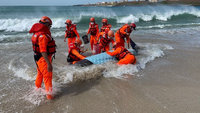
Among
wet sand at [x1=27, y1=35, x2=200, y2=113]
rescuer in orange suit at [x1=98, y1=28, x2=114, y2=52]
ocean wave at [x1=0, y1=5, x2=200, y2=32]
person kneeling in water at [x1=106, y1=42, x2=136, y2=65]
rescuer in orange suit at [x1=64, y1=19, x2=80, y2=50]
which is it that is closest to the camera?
wet sand at [x1=27, y1=35, x2=200, y2=113]

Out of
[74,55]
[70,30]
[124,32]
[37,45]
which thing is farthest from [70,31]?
[37,45]

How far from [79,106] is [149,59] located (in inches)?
139

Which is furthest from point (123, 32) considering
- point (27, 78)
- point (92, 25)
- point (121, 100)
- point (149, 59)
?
point (27, 78)

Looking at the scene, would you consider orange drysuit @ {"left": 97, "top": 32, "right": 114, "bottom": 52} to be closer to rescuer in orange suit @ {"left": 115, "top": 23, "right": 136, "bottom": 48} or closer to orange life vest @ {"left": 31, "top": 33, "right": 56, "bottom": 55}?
rescuer in orange suit @ {"left": 115, "top": 23, "right": 136, "bottom": 48}

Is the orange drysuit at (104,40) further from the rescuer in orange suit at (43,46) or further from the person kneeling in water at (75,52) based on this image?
the rescuer in orange suit at (43,46)

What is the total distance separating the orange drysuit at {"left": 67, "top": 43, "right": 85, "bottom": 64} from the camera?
4801 mm

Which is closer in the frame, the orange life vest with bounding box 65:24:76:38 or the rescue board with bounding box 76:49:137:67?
the rescue board with bounding box 76:49:137:67

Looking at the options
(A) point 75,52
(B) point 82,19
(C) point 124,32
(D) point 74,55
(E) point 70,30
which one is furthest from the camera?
(B) point 82,19

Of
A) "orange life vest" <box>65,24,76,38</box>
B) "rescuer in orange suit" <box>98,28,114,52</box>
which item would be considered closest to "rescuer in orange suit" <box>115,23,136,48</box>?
"rescuer in orange suit" <box>98,28,114,52</box>

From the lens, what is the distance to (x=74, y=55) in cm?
494

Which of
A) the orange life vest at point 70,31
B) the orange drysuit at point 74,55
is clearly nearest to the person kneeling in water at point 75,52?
the orange drysuit at point 74,55

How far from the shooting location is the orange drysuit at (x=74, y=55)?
15.8 feet

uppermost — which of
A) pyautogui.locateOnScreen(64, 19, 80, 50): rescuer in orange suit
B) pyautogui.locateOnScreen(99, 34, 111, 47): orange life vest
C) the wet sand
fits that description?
pyautogui.locateOnScreen(64, 19, 80, 50): rescuer in orange suit

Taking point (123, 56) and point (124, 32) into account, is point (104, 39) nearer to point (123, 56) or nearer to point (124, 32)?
point (124, 32)
